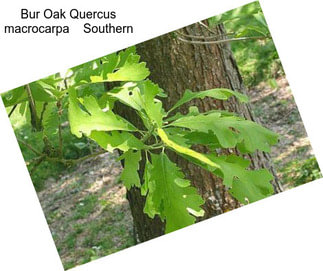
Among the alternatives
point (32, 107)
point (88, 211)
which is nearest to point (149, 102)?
point (32, 107)

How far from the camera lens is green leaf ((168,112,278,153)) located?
993 millimetres

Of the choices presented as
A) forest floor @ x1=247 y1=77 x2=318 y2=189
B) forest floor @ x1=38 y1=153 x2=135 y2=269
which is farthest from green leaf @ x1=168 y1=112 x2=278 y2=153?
forest floor @ x1=38 y1=153 x2=135 y2=269

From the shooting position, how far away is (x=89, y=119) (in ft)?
3.12

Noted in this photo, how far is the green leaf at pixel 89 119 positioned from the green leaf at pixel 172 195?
0.42 feet

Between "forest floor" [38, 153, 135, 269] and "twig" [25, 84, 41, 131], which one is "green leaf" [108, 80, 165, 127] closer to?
"twig" [25, 84, 41, 131]

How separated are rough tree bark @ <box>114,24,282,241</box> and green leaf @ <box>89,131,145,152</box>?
1.29 ft

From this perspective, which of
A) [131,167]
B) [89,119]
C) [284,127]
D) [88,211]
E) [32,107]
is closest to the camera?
[89,119]

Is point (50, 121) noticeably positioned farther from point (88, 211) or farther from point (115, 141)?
point (88, 211)

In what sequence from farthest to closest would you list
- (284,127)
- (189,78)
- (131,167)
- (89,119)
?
(284,127), (189,78), (131,167), (89,119)

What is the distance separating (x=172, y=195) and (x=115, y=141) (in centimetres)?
16

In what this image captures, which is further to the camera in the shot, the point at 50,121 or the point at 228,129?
the point at 50,121

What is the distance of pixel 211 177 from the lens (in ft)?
4.65

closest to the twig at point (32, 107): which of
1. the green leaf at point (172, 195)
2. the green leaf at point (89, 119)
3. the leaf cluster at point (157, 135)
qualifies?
the leaf cluster at point (157, 135)

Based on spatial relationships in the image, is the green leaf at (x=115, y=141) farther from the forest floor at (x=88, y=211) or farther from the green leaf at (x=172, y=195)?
the forest floor at (x=88, y=211)
